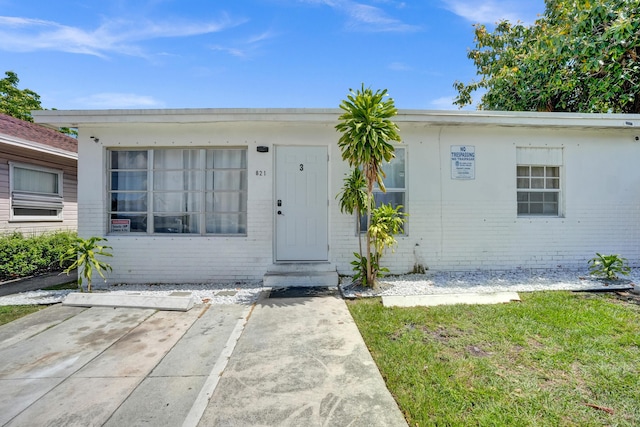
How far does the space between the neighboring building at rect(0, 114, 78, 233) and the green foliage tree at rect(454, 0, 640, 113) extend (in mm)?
14080

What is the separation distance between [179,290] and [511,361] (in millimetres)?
5157

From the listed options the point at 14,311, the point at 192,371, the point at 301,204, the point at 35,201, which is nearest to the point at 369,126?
the point at 301,204

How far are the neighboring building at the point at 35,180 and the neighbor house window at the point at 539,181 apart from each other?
37.2 feet

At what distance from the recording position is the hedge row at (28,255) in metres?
6.42

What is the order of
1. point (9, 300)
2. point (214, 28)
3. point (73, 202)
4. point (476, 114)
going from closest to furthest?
point (9, 300), point (476, 114), point (214, 28), point (73, 202)

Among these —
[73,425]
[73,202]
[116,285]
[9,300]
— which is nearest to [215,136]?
[116,285]

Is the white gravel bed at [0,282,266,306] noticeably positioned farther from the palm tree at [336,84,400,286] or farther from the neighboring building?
the neighboring building

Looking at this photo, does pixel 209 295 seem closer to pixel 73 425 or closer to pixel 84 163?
pixel 73 425

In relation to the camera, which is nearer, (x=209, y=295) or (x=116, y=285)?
(x=209, y=295)

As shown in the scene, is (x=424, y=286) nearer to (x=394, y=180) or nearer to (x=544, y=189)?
(x=394, y=180)

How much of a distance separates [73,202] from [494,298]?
439 inches

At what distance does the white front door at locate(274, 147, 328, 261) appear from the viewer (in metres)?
6.10

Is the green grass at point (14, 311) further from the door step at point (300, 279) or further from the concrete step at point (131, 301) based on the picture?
the door step at point (300, 279)

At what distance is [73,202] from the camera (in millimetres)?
9125
